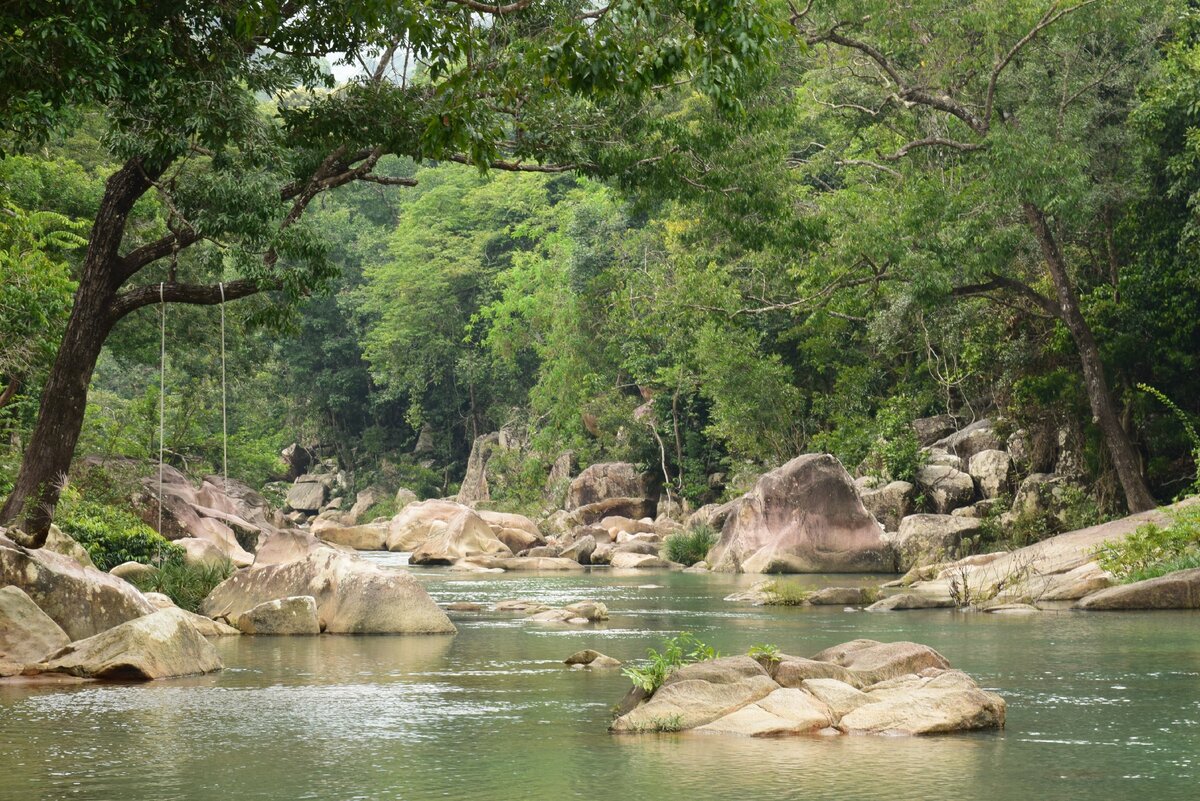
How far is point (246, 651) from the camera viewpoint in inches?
583

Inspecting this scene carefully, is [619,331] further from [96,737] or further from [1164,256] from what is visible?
[96,737]

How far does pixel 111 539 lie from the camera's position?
2136 centimetres

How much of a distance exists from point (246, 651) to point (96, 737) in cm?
592

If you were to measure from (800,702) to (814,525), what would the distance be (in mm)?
20599

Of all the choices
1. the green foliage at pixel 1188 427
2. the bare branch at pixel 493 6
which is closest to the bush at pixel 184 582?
the bare branch at pixel 493 6

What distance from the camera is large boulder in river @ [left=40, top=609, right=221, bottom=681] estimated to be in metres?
12.0

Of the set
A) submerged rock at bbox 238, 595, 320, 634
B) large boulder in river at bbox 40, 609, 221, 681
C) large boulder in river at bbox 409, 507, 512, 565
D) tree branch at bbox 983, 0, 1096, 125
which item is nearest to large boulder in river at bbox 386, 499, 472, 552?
large boulder in river at bbox 409, 507, 512, 565

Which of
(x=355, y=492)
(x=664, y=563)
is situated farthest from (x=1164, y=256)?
(x=355, y=492)

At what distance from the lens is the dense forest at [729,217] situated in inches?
484

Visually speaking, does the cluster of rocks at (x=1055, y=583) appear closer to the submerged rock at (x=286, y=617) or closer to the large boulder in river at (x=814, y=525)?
the large boulder in river at (x=814, y=525)

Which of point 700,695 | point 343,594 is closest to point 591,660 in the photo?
point 700,695

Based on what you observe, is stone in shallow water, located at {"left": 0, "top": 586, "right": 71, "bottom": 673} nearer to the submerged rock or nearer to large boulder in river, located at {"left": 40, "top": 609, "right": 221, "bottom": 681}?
large boulder in river, located at {"left": 40, "top": 609, "right": 221, "bottom": 681}

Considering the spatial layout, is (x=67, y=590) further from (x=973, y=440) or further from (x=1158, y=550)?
(x=973, y=440)

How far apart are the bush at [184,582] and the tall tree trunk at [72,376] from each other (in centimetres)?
320
